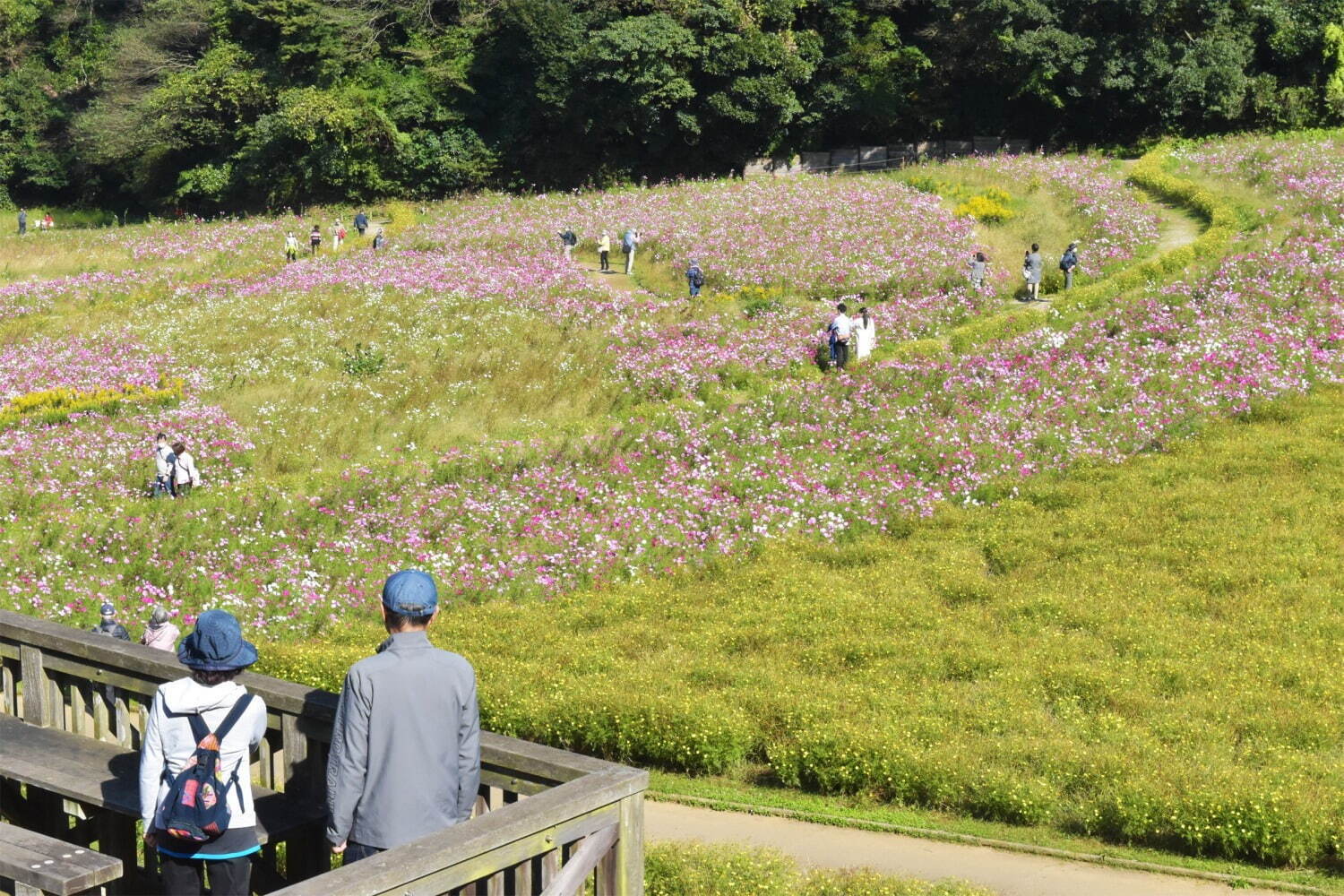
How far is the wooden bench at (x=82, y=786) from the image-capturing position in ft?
21.5

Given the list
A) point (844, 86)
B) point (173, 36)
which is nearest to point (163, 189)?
point (173, 36)

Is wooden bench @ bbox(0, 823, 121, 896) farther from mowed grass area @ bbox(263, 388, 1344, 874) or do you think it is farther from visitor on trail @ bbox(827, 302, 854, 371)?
visitor on trail @ bbox(827, 302, 854, 371)

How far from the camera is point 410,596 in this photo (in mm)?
6004

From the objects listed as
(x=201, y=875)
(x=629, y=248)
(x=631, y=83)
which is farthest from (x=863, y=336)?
(x=631, y=83)

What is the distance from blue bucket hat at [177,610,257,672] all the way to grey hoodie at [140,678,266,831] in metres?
0.10

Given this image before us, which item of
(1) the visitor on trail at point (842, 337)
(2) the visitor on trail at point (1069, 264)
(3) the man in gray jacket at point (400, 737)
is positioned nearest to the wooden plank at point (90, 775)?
(3) the man in gray jacket at point (400, 737)

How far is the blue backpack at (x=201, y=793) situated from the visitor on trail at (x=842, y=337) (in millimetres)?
22070

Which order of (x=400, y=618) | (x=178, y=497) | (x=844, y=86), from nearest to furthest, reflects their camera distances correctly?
1. (x=400, y=618)
2. (x=178, y=497)
3. (x=844, y=86)

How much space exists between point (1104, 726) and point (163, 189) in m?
63.2

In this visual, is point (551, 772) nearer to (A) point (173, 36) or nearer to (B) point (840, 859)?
(B) point (840, 859)

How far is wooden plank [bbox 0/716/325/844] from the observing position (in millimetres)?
6523

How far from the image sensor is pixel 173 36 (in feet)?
219

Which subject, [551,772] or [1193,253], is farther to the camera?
[1193,253]

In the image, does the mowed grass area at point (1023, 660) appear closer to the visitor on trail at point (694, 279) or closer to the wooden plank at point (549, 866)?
the wooden plank at point (549, 866)
